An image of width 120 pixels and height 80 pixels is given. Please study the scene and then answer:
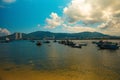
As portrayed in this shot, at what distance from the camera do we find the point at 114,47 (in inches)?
1106

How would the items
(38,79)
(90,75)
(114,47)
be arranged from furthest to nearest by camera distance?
(114,47)
(90,75)
(38,79)

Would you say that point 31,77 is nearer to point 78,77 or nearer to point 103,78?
point 78,77

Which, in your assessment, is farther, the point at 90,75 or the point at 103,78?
the point at 90,75

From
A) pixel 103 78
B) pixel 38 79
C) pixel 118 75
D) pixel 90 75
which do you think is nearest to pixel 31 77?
pixel 38 79

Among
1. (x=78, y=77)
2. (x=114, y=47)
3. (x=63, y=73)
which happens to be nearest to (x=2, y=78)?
(x=63, y=73)

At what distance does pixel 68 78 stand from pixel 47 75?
138 centimetres

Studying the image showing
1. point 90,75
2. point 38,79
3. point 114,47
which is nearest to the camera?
point 38,79

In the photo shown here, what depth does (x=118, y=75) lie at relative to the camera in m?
9.23

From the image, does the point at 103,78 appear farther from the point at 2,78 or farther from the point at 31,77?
the point at 2,78

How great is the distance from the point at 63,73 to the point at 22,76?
2.29 metres

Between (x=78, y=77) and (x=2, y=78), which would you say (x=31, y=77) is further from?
(x=78, y=77)

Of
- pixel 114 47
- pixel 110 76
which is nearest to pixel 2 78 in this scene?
pixel 110 76

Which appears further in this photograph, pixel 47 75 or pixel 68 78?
pixel 47 75

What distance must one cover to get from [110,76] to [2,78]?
222 inches
